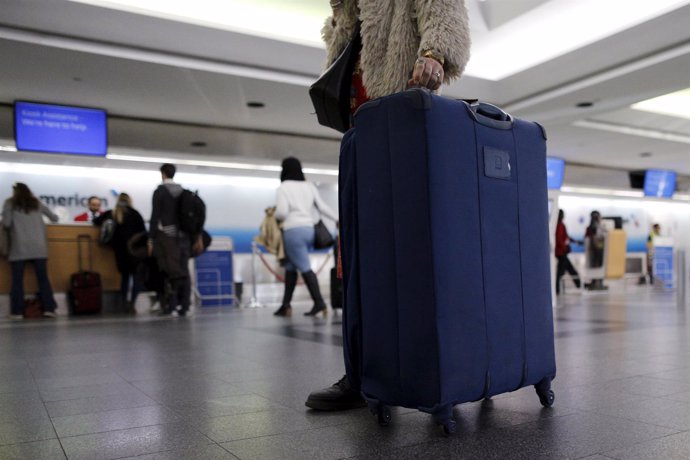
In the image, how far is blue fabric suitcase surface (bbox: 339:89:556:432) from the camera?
5.52ft

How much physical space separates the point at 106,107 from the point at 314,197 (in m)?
5.31

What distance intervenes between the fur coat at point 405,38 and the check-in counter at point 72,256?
27.8 feet

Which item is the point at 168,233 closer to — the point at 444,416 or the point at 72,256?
the point at 72,256

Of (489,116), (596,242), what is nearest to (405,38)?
(489,116)

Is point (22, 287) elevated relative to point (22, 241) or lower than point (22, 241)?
lower

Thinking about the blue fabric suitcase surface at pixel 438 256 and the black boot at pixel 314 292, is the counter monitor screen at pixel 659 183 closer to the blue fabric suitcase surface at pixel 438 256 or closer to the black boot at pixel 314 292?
the black boot at pixel 314 292

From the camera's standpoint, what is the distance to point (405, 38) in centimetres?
205

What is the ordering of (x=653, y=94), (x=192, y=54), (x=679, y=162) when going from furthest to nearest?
(x=679, y=162) → (x=653, y=94) → (x=192, y=54)

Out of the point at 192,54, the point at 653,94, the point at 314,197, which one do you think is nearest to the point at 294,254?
the point at 314,197

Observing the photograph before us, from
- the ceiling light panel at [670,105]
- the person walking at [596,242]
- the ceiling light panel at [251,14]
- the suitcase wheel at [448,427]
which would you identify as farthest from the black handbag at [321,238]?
A: the person walking at [596,242]

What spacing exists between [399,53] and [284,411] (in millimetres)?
1352

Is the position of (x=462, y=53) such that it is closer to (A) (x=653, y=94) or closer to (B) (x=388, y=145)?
(B) (x=388, y=145)

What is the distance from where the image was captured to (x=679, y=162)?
16.7m

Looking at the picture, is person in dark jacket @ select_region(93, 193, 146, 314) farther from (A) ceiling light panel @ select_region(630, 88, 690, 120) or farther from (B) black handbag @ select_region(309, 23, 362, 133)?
(A) ceiling light panel @ select_region(630, 88, 690, 120)
